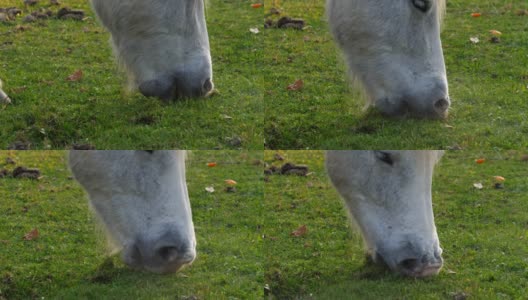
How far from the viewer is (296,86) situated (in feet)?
23.3

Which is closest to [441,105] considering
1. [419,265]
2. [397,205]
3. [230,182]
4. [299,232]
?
[397,205]

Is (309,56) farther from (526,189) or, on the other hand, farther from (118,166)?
(118,166)

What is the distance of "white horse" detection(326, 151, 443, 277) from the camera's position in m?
4.82

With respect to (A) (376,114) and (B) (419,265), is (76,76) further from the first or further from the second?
(B) (419,265)

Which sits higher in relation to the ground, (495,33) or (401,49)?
(401,49)

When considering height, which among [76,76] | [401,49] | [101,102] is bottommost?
[76,76]

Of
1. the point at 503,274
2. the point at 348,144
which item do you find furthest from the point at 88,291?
the point at 503,274

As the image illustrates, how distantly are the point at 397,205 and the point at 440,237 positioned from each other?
1739 mm

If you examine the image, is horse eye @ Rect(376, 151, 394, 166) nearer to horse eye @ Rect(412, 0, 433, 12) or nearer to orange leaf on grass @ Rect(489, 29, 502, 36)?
horse eye @ Rect(412, 0, 433, 12)

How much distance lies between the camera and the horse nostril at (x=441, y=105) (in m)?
5.12

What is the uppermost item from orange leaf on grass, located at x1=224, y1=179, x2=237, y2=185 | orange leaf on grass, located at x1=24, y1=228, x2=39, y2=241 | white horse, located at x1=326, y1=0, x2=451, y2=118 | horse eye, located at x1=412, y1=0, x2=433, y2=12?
horse eye, located at x1=412, y1=0, x2=433, y2=12

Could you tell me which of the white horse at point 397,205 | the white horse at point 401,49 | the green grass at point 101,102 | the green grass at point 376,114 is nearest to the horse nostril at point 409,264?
the white horse at point 397,205

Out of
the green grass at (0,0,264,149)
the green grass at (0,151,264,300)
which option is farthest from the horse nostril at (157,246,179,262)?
the green grass at (0,0,264,149)

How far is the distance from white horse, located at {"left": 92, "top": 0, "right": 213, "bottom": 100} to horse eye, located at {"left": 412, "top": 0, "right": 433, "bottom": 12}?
5.29ft
